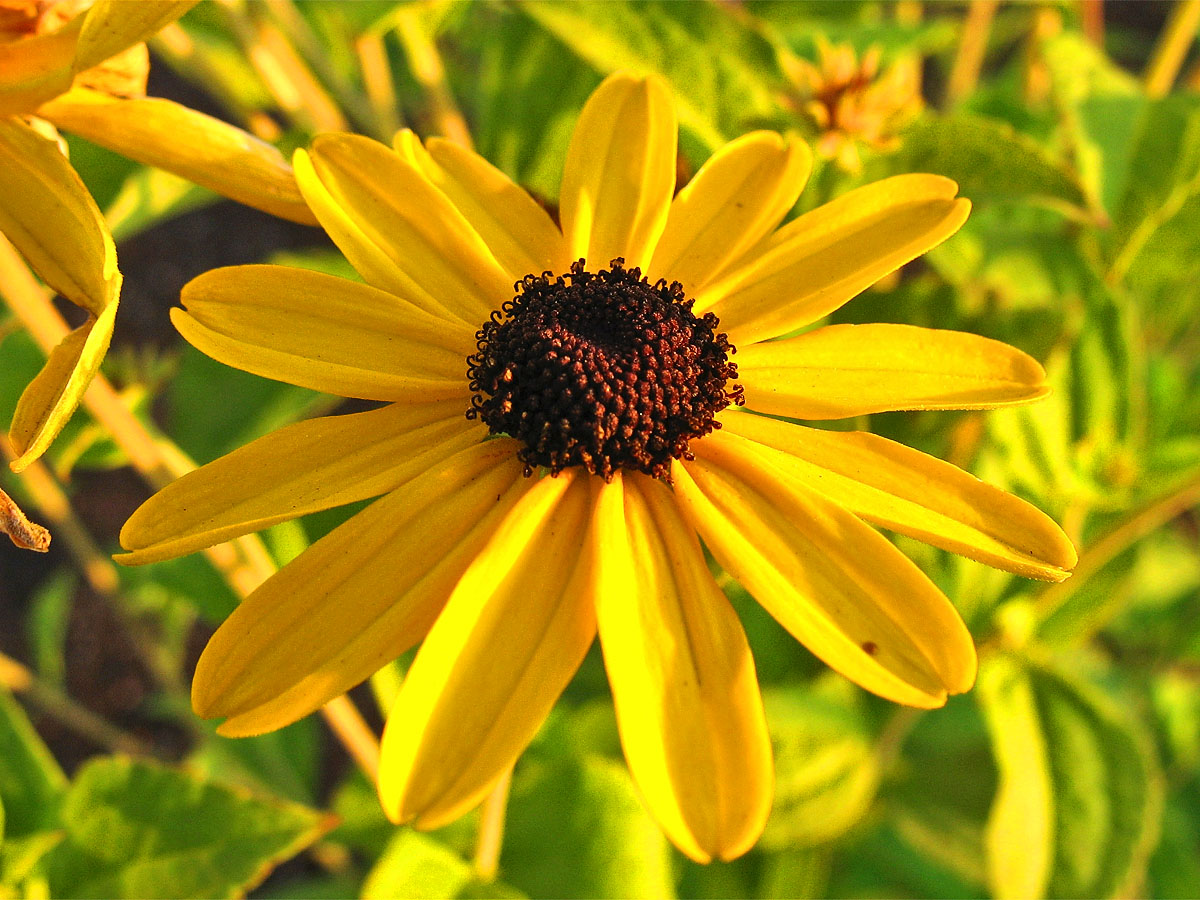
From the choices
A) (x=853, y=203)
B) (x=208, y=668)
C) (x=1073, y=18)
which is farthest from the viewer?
(x=1073, y=18)

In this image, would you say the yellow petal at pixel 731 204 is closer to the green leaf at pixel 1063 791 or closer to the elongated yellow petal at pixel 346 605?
the elongated yellow petal at pixel 346 605

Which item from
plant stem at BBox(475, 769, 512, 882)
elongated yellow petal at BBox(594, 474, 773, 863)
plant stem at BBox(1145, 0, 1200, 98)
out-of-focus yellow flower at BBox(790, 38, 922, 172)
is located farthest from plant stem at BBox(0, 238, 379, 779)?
plant stem at BBox(1145, 0, 1200, 98)

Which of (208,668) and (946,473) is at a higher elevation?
(208,668)

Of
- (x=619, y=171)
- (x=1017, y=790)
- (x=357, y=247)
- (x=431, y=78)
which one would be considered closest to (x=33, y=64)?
(x=357, y=247)

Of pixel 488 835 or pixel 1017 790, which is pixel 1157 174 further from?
pixel 488 835

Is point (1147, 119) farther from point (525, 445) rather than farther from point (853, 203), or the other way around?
point (525, 445)

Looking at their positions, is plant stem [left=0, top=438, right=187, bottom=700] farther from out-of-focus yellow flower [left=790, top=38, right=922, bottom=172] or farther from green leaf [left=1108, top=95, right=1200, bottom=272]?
green leaf [left=1108, top=95, right=1200, bottom=272]

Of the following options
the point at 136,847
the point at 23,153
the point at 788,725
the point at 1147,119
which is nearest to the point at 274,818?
the point at 136,847
